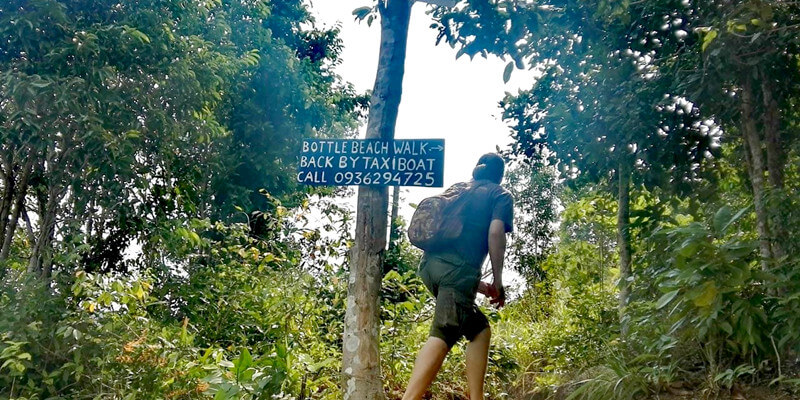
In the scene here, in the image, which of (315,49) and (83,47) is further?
(315,49)

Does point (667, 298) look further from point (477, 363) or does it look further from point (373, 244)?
point (373, 244)

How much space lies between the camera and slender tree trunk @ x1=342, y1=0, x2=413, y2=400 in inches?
127

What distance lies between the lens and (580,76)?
6.20 meters

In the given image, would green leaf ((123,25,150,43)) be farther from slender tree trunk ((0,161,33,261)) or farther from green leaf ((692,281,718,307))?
green leaf ((692,281,718,307))

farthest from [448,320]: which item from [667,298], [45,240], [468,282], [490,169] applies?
[45,240]

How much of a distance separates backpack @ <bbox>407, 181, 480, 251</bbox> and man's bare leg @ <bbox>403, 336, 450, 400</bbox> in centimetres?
55

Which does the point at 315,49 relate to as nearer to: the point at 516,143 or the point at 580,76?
the point at 516,143

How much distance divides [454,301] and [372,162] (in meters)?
0.90

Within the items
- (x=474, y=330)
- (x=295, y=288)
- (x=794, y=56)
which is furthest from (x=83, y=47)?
(x=794, y=56)

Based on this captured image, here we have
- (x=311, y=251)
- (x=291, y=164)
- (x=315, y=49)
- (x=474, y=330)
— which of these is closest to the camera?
(x=474, y=330)

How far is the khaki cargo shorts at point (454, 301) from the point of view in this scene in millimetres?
3279

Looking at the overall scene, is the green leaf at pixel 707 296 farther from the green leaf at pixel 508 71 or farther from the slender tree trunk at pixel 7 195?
the slender tree trunk at pixel 7 195

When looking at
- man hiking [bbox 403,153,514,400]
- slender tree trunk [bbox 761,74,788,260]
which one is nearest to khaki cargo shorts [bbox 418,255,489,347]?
man hiking [bbox 403,153,514,400]

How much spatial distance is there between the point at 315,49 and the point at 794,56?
14069 mm
